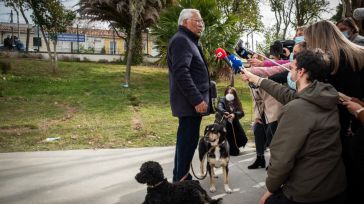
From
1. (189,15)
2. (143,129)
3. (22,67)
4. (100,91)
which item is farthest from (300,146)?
(22,67)

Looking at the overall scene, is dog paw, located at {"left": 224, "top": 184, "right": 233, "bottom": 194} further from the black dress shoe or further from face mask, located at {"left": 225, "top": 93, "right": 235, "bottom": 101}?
face mask, located at {"left": 225, "top": 93, "right": 235, "bottom": 101}

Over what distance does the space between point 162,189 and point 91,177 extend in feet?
6.61

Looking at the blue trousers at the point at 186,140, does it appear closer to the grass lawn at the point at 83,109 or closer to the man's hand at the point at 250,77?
the man's hand at the point at 250,77

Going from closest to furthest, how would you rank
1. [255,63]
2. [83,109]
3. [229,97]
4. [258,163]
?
[255,63] < [258,163] < [229,97] < [83,109]

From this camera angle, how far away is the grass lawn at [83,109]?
289 inches

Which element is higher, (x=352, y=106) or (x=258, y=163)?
(x=352, y=106)

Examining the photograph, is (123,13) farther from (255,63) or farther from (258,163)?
(255,63)

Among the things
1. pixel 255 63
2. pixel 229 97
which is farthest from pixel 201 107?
pixel 229 97

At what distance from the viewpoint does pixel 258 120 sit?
5191mm

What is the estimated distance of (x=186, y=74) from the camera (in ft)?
12.5

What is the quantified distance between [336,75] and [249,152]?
387 centimetres

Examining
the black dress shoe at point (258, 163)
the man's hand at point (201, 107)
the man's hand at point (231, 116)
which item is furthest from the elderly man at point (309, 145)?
the man's hand at point (231, 116)

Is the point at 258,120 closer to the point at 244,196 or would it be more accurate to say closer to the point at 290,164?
the point at 244,196

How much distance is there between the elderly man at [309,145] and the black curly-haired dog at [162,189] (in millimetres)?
1064
